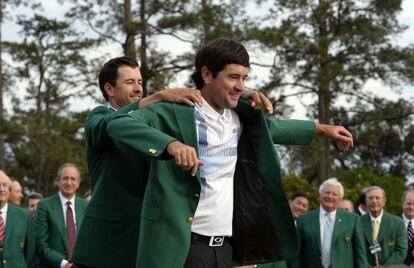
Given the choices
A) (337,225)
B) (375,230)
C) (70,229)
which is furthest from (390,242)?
(70,229)

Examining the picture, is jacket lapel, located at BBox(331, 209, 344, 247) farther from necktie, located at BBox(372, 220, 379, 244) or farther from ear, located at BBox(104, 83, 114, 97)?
ear, located at BBox(104, 83, 114, 97)

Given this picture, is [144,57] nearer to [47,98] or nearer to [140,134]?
[47,98]

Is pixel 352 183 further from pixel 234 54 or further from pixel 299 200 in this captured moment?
pixel 234 54

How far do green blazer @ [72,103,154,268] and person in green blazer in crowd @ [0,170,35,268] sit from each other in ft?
15.3

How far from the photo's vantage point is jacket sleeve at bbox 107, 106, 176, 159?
437cm

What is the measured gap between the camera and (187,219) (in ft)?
15.2

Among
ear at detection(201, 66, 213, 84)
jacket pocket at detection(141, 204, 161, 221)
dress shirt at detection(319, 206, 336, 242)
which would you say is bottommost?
jacket pocket at detection(141, 204, 161, 221)

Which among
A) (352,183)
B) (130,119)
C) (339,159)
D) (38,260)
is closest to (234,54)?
(130,119)

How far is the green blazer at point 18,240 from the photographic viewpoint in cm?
998

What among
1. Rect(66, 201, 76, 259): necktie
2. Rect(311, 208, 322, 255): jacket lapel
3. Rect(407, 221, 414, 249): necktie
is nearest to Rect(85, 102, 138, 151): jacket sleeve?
Rect(66, 201, 76, 259): necktie

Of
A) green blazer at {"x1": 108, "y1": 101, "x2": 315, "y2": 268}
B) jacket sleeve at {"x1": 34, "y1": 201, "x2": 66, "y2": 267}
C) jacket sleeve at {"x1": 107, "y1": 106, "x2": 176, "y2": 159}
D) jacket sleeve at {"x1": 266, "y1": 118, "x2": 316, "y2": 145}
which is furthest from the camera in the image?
jacket sleeve at {"x1": 34, "y1": 201, "x2": 66, "y2": 267}

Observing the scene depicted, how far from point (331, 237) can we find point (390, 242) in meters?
1.18

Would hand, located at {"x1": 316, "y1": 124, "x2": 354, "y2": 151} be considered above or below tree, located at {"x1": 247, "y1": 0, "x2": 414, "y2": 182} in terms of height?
below

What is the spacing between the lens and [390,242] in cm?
1171
